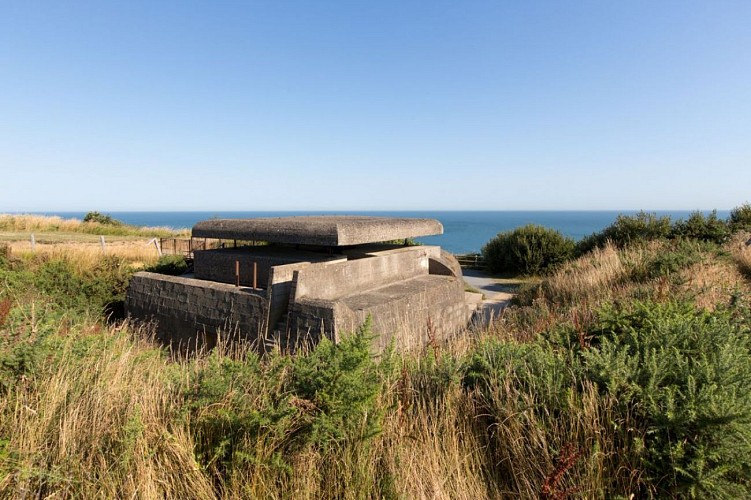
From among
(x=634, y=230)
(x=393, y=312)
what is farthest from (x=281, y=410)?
(x=634, y=230)

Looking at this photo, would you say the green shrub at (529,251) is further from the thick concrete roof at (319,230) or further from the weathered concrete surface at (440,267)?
the thick concrete roof at (319,230)

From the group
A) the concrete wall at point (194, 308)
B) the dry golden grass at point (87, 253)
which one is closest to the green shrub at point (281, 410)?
the concrete wall at point (194, 308)

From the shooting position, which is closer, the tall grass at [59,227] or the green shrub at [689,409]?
the green shrub at [689,409]

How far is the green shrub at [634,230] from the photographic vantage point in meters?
15.3

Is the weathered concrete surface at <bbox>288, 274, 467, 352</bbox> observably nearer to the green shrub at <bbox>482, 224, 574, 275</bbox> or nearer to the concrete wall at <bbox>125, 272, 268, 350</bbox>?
the concrete wall at <bbox>125, 272, 268, 350</bbox>

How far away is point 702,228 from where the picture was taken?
1448cm

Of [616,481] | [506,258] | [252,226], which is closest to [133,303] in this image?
[252,226]

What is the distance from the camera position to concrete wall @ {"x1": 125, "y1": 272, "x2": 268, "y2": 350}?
7.14 meters

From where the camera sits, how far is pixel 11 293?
773cm

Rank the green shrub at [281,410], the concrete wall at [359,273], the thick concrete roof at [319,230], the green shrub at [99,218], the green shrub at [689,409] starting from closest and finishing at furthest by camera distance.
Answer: the green shrub at [689,409] < the green shrub at [281,410] < the concrete wall at [359,273] < the thick concrete roof at [319,230] < the green shrub at [99,218]

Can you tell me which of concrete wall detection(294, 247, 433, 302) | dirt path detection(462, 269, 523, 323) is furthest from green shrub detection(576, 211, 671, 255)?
concrete wall detection(294, 247, 433, 302)

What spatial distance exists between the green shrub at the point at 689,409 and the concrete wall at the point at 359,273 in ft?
15.5

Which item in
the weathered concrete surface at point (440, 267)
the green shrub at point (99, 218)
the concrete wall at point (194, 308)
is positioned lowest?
the concrete wall at point (194, 308)

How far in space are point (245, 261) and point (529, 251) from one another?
47.0 feet
